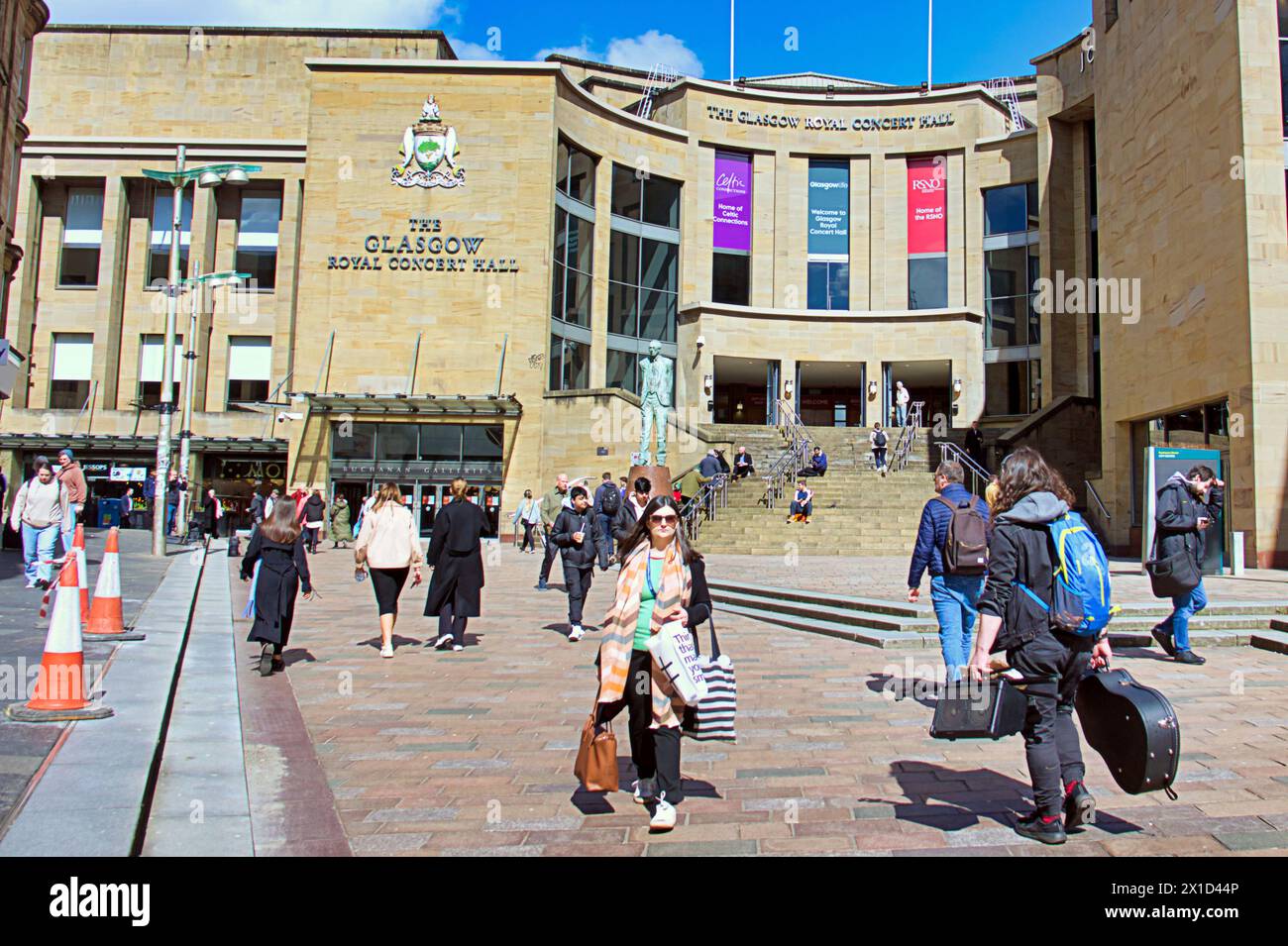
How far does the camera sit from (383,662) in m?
8.76

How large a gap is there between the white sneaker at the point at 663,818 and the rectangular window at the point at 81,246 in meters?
42.8

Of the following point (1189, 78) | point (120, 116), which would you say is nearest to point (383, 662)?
point (1189, 78)

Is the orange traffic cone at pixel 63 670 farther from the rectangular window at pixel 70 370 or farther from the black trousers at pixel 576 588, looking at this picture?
the rectangular window at pixel 70 370

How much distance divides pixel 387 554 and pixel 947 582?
Answer: 16.6 ft

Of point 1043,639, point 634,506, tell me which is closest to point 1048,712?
point 1043,639

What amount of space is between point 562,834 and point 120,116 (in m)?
44.5

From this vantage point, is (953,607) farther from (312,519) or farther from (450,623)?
(312,519)

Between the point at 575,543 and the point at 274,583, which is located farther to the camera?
the point at 575,543

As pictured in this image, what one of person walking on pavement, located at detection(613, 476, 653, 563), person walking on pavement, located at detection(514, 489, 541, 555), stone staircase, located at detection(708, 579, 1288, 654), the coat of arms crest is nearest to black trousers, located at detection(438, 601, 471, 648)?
person walking on pavement, located at detection(613, 476, 653, 563)

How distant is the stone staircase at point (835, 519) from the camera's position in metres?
21.6

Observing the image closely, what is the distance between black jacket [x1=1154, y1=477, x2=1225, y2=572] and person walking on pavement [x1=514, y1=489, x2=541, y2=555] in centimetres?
1840

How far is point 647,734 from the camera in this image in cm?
460

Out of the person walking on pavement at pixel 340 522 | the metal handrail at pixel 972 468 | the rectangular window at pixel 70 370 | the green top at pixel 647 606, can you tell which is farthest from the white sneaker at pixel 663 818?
the rectangular window at pixel 70 370
